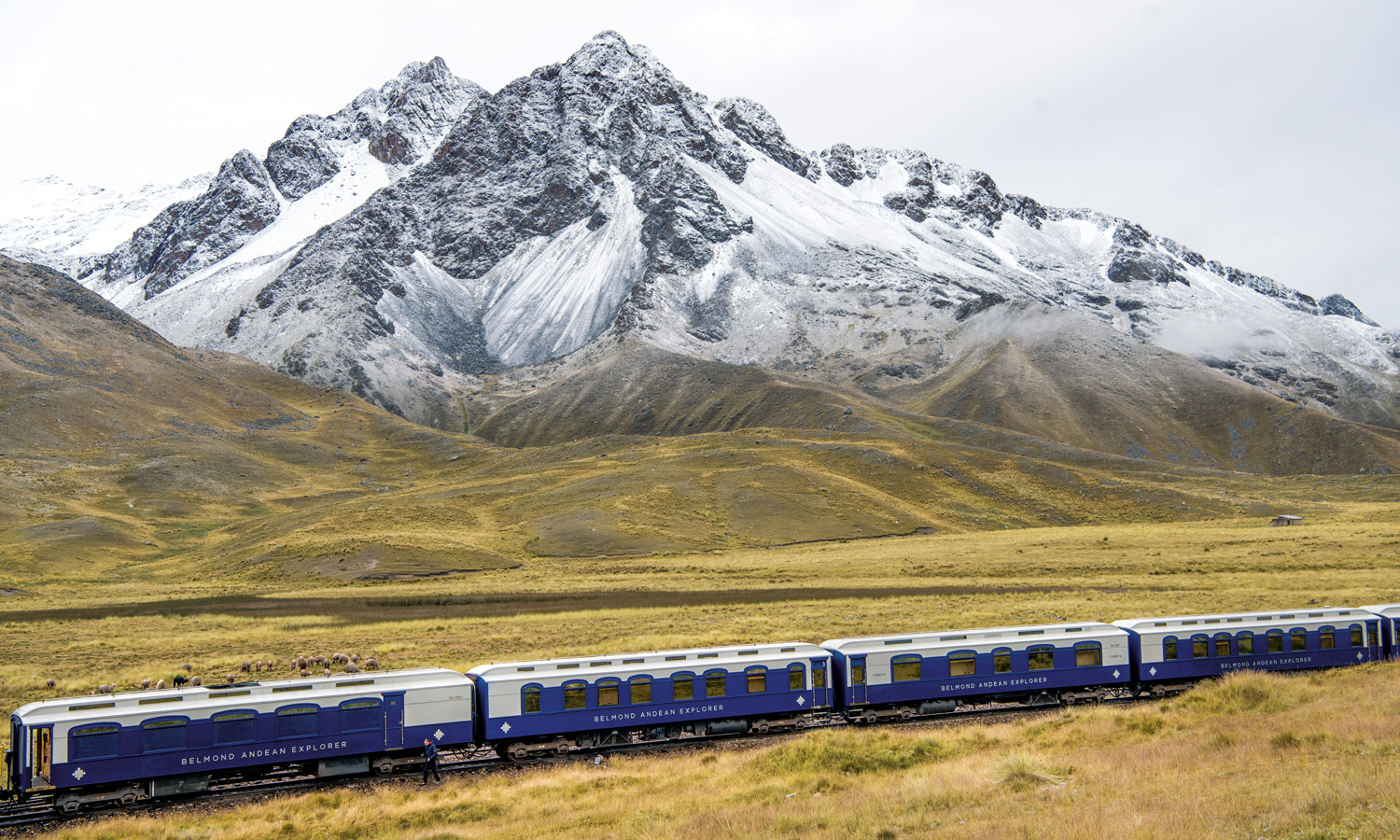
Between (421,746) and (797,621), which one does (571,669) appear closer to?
(421,746)

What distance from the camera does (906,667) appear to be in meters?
34.3

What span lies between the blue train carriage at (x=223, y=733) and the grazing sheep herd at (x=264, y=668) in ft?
39.1

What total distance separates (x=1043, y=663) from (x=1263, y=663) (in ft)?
35.5

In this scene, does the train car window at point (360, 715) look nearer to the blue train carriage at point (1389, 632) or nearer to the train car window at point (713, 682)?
the train car window at point (713, 682)

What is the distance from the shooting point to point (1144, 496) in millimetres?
135500

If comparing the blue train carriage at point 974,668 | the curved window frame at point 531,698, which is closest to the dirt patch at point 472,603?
the blue train carriage at point 974,668

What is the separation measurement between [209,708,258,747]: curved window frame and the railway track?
1.63 meters

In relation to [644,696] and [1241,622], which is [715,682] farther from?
[1241,622]

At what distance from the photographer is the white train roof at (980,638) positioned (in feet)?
113

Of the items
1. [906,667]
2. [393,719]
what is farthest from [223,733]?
[906,667]

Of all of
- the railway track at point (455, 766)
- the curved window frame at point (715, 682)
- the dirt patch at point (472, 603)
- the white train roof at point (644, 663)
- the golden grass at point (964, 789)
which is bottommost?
the railway track at point (455, 766)

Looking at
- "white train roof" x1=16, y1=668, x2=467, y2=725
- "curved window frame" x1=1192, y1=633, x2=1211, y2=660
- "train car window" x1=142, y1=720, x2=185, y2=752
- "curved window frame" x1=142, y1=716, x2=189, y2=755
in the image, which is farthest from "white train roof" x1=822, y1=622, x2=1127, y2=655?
"train car window" x1=142, y1=720, x2=185, y2=752

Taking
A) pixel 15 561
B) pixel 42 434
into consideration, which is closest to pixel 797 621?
pixel 15 561

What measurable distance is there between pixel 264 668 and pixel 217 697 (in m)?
18.1
